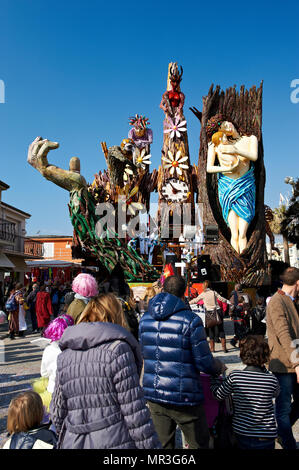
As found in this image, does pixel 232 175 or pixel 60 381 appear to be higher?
pixel 232 175

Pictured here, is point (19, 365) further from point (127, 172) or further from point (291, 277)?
point (127, 172)

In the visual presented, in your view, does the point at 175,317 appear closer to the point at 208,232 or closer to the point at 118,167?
the point at 208,232

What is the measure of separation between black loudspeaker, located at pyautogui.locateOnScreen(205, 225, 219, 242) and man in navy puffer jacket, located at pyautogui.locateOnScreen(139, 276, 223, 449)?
12.5 metres

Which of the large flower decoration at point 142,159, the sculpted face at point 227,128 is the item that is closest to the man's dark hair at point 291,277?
the sculpted face at point 227,128

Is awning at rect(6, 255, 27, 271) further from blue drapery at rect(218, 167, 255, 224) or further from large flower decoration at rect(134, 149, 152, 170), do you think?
blue drapery at rect(218, 167, 255, 224)

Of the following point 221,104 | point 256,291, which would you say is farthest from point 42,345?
point 221,104

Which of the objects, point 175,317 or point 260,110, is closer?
point 175,317

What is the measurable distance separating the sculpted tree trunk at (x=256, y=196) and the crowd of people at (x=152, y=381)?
39.2 feet

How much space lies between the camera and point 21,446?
2.26 metres

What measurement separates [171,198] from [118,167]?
335 cm

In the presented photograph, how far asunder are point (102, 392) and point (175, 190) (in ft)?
64.5

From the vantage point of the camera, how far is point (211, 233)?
50.0ft
